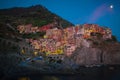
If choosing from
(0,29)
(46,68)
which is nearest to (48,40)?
(46,68)

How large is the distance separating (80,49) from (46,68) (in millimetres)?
44165

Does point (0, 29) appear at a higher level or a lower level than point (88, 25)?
lower

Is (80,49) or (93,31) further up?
(93,31)

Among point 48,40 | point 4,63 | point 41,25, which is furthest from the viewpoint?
point 41,25

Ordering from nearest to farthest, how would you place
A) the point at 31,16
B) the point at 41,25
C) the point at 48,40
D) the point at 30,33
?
the point at 48,40
the point at 30,33
the point at 41,25
the point at 31,16

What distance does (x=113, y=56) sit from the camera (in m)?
99.2

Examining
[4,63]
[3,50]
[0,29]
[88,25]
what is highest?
[88,25]

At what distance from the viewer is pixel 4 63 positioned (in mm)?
41938

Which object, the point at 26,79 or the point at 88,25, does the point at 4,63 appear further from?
the point at 88,25

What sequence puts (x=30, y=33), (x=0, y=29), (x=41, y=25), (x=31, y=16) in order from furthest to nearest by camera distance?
(x=31, y=16) → (x=41, y=25) → (x=30, y=33) → (x=0, y=29)

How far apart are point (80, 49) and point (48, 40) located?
846 inches

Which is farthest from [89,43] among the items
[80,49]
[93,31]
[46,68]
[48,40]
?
[46,68]

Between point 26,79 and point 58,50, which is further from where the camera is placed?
point 58,50

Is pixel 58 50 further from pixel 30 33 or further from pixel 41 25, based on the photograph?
pixel 41 25
